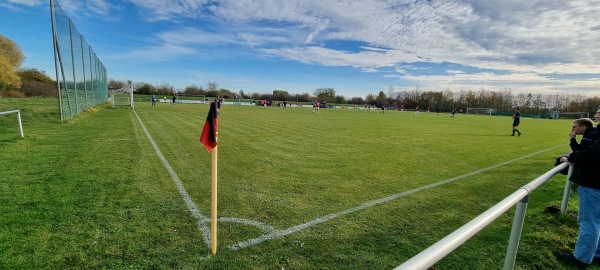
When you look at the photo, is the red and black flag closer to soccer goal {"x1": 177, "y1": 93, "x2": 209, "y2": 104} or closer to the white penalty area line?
the white penalty area line

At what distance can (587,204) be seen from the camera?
141 inches

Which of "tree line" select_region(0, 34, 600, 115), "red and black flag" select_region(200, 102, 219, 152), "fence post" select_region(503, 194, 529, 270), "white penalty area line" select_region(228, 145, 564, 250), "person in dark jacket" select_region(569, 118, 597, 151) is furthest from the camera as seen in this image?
"tree line" select_region(0, 34, 600, 115)

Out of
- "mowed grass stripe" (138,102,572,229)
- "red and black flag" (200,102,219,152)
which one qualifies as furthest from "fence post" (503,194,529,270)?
"red and black flag" (200,102,219,152)

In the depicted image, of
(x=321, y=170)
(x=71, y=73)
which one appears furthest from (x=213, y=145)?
(x=71, y=73)

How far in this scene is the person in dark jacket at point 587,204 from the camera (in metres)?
3.41

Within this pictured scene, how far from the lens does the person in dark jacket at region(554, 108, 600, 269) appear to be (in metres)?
3.41

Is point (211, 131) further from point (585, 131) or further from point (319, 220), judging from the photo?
point (585, 131)

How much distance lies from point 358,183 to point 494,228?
268 centimetres

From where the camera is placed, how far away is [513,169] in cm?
888

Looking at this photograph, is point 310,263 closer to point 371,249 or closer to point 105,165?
point 371,249

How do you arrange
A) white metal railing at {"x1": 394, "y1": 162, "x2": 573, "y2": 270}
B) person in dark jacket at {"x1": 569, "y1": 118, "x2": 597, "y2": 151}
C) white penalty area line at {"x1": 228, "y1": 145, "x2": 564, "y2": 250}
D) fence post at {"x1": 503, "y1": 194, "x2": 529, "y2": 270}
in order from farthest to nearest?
person in dark jacket at {"x1": 569, "y1": 118, "x2": 597, "y2": 151} < white penalty area line at {"x1": 228, "y1": 145, "x2": 564, "y2": 250} < fence post at {"x1": 503, "y1": 194, "x2": 529, "y2": 270} < white metal railing at {"x1": 394, "y1": 162, "x2": 573, "y2": 270}

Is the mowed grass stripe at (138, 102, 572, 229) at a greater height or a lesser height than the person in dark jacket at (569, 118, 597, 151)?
lesser

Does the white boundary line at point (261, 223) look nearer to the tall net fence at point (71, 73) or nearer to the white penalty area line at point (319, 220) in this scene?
the white penalty area line at point (319, 220)

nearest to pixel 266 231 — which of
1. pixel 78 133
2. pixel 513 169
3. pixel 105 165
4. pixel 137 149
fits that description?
pixel 105 165
